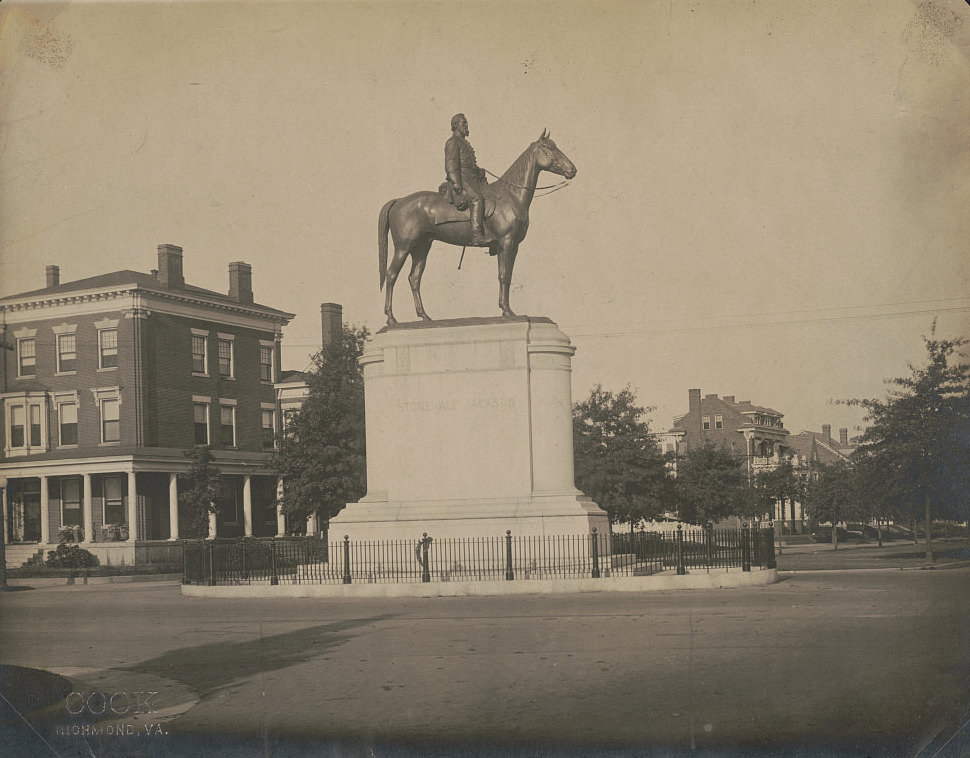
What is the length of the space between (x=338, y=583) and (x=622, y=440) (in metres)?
23.3

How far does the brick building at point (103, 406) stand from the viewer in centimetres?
5100

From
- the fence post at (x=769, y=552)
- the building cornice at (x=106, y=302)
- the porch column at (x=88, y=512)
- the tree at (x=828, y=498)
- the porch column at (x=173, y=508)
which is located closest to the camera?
the fence post at (x=769, y=552)

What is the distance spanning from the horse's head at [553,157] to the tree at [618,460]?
20.0 m

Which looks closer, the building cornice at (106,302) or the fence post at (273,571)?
the fence post at (273,571)

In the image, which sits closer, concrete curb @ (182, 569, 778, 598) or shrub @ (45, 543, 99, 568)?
concrete curb @ (182, 569, 778, 598)

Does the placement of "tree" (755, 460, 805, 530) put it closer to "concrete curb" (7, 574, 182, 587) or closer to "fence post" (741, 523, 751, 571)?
"concrete curb" (7, 574, 182, 587)

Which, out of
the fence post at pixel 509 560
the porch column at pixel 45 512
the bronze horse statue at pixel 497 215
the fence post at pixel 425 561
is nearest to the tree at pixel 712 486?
the porch column at pixel 45 512

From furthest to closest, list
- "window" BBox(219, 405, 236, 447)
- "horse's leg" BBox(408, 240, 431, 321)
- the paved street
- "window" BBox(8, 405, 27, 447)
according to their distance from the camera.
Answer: "window" BBox(219, 405, 236, 447)
"window" BBox(8, 405, 27, 447)
"horse's leg" BBox(408, 240, 431, 321)
the paved street

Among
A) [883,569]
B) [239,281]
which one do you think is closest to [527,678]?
[883,569]

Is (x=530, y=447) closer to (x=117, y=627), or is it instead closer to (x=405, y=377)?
(x=405, y=377)

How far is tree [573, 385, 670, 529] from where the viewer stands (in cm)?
4366

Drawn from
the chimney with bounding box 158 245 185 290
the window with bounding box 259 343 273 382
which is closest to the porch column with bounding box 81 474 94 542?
the chimney with bounding box 158 245 185 290

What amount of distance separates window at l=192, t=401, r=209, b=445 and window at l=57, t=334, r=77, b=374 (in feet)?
18.8

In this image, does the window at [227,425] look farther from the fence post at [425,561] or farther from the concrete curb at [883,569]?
the fence post at [425,561]
